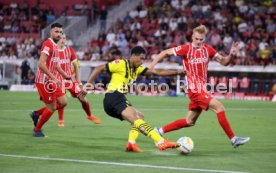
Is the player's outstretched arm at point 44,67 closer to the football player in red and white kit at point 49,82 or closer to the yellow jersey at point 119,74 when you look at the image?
the football player in red and white kit at point 49,82

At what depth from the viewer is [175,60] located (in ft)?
129

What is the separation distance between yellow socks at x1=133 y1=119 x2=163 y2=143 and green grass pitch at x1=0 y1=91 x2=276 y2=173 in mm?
287

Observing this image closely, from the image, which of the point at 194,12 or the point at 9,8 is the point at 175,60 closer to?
the point at 194,12

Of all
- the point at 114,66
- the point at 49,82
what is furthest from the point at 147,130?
the point at 49,82

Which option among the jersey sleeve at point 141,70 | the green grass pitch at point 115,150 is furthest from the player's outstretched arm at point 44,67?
the jersey sleeve at point 141,70

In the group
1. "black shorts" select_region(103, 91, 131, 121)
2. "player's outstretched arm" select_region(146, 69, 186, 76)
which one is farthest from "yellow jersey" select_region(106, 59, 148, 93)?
"player's outstretched arm" select_region(146, 69, 186, 76)

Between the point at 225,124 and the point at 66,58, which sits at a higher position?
the point at 66,58

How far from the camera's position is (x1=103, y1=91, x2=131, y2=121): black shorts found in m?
12.4

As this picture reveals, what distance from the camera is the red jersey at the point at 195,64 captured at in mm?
13531

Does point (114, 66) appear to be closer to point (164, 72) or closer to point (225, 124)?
point (164, 72)

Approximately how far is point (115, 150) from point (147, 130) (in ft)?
3.11

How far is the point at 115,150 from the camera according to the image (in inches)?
502

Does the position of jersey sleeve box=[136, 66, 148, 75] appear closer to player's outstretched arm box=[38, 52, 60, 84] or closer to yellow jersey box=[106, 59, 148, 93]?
yellow jersey box=[106, 59, 148, 93]

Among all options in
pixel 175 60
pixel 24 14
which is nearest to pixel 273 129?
pixel 175 60
